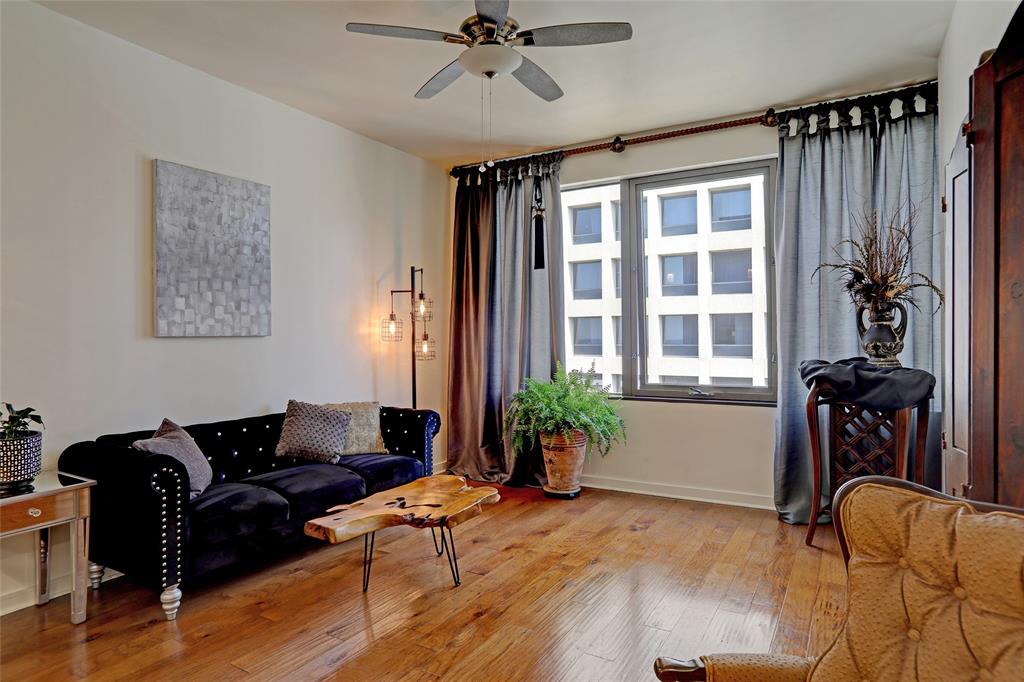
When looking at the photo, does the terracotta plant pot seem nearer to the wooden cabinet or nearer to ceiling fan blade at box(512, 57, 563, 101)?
ceiling fan blade at box(512, 57, 563, 101)

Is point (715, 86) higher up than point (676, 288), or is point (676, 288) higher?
point (715, 86)

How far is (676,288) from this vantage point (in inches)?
185

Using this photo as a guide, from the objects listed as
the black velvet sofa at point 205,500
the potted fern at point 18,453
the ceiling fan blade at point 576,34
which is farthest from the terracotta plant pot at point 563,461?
the potted fern at point 18,453

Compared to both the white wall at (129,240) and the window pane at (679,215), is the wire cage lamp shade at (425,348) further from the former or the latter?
the window pane at (679,215)

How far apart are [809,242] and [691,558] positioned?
7.26 ft

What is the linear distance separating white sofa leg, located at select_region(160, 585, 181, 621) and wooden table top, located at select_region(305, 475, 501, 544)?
633 mm

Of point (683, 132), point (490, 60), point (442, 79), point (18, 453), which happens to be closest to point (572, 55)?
point (442, 79)

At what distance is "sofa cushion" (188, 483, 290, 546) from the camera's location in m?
2.77

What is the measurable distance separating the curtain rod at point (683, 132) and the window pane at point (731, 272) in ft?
2.94

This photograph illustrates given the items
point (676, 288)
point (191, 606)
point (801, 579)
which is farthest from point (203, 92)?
point (801, 579)

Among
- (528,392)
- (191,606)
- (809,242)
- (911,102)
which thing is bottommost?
(191,606)

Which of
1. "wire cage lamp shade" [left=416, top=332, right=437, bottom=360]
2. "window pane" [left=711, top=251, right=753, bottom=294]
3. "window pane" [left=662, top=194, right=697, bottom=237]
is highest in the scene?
"window pane" [left=662, top=194, right=697, bottom=237]

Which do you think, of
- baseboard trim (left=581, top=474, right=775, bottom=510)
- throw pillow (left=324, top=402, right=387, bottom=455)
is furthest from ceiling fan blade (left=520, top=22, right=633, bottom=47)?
baseboard trim (left=581, top=474, right=775, bottom=510)

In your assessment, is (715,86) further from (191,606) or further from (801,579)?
(191,606)
